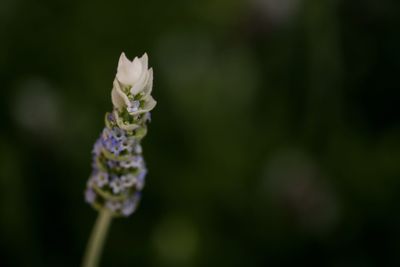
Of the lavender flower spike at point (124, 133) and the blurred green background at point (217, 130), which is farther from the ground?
the lavender flower spike at point (124, 133)

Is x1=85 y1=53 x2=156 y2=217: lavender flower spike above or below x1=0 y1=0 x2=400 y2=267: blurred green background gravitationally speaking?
above

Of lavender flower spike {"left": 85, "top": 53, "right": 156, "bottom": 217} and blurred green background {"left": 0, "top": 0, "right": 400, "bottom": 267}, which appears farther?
blurred green background {"left": 0, "top": 0, "right": 400, "bottom": 267}

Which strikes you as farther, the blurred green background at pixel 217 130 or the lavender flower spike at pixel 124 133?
the blurred green background at pixel 217 130

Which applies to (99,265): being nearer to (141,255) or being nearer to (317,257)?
(141,255)

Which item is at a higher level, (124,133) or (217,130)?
(124,133)
